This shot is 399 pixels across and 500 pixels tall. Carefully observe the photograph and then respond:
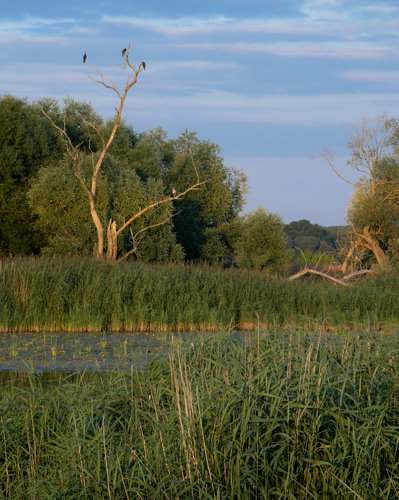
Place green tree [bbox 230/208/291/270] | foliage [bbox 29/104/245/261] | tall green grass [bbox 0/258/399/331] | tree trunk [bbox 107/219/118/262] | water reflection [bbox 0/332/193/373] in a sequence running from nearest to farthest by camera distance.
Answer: water reflection [bbox 0/332/193/373] → tall green grass [bbox 0/258/399/331] → tree trunk [bbox 107/219/118/262] → foliage [bbox 29/104/245/261] → green tree [bbox 230/208/291/270]

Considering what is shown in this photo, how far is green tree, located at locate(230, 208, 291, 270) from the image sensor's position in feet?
101

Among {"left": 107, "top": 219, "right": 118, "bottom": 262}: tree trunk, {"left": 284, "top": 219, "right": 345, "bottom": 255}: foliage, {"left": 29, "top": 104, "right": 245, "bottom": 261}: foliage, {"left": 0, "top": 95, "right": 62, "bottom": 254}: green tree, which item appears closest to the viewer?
{"left": 107, "top": 219, "right": 118, "bottom": 262}: tree trunk

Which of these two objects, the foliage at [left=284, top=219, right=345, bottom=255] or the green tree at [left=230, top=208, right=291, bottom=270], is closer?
the green tree at [left=230, top=208, right=291, bottom=270]

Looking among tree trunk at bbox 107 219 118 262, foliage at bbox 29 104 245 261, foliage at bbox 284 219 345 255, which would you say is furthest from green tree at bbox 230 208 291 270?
foliage at bbox 284 219 345 255

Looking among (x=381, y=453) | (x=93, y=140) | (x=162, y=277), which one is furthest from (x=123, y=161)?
(x=381, y=453)

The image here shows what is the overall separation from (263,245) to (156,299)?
18337mm

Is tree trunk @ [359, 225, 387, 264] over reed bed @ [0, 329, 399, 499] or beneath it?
over

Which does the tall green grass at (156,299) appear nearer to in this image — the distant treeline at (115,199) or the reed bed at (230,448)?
the distant treeline at (115,199)

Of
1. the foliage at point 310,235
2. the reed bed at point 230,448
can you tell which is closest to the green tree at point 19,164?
the reed bed at point 230,448

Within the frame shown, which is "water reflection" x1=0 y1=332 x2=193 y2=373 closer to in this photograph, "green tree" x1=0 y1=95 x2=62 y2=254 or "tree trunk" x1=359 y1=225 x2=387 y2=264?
"green tree" x1=0 y1=95 x2=62 y2=254

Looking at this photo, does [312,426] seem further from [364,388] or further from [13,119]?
[13,119]

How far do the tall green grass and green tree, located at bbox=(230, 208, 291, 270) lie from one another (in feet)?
46.3

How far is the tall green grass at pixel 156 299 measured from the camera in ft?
41.3

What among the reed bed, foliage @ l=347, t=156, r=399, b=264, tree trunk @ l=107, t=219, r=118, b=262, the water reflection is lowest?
the water reflection
